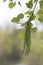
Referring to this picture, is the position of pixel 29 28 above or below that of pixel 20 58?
below

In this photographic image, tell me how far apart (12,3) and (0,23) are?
3.13 feet

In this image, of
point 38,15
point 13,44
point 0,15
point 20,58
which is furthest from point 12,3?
point 20,58

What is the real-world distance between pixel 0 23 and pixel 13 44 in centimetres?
20

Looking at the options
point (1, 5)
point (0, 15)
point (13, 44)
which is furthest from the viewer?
point (13, 44)

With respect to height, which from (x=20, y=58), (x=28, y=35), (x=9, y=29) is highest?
(x=9, y=29)

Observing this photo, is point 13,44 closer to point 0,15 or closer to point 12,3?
point 0,15

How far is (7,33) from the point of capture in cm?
151

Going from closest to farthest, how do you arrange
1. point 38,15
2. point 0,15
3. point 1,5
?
point 38,15, point 1,5, point 0,15

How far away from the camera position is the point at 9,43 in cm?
157

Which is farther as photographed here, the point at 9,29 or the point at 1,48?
the point at 1,48

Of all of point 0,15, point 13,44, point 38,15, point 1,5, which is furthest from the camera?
point 13,44

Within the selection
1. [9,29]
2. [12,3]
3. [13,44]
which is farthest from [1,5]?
[12,3]

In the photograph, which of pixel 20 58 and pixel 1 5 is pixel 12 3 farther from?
pixel 20 58

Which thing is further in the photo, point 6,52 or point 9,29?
point 6,52
